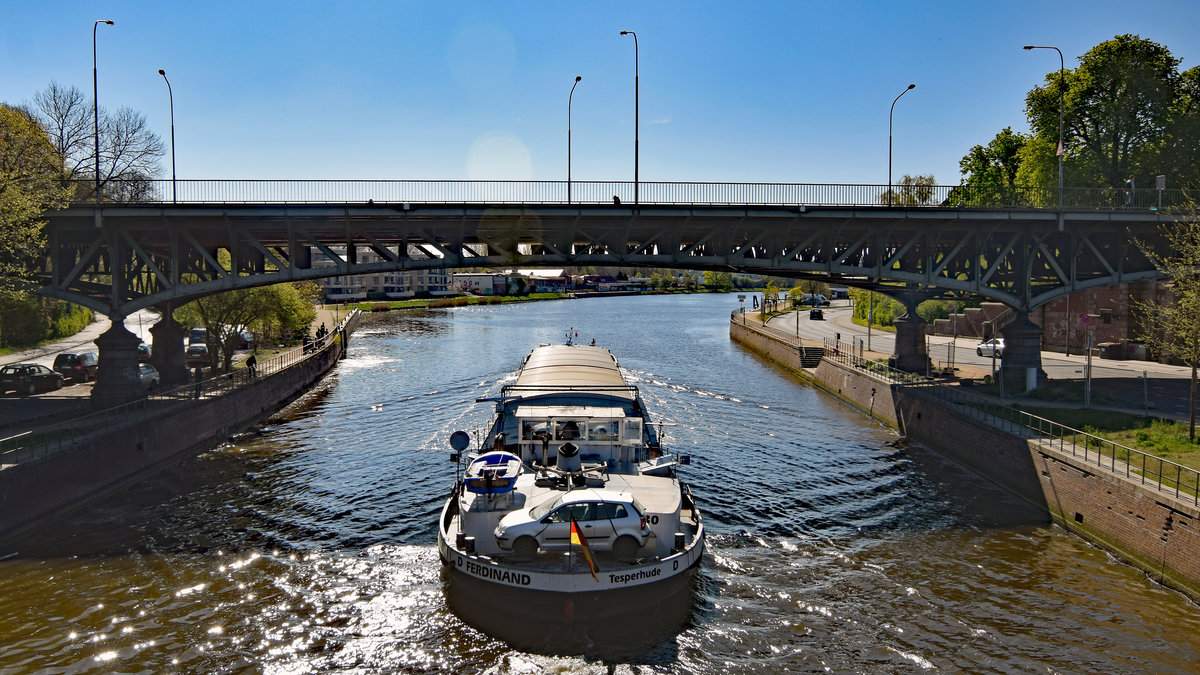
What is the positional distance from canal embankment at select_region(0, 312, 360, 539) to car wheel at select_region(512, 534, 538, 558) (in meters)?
16.3

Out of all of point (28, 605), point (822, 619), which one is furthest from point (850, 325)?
point (28, 605)

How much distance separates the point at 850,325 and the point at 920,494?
218 ft

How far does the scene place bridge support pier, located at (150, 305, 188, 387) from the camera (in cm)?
4284

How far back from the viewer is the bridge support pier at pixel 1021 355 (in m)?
39.2

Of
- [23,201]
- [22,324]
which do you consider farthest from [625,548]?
[22,324]

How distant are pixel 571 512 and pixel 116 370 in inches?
1077

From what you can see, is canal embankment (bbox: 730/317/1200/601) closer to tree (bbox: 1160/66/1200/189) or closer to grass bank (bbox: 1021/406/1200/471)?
grass bank (bbox: 1021/406/1200/471)

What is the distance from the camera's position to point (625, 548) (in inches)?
765

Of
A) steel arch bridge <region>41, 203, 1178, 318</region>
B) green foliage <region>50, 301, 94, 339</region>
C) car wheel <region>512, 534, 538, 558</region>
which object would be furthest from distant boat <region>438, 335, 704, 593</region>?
green foliage <region>50, 301, 94, 339</region>

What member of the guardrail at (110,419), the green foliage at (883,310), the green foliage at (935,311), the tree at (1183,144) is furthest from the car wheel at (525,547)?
the green foliage at (883,310)

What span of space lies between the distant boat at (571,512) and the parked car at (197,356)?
37054 millimetres

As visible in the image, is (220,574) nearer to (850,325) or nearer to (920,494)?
(920,494)

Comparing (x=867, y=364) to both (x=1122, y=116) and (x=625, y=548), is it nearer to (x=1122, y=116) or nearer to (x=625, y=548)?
(x=1122, y=116)

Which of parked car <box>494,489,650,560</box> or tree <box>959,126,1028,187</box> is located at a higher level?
tree <box>959,126,1028,187</box>
